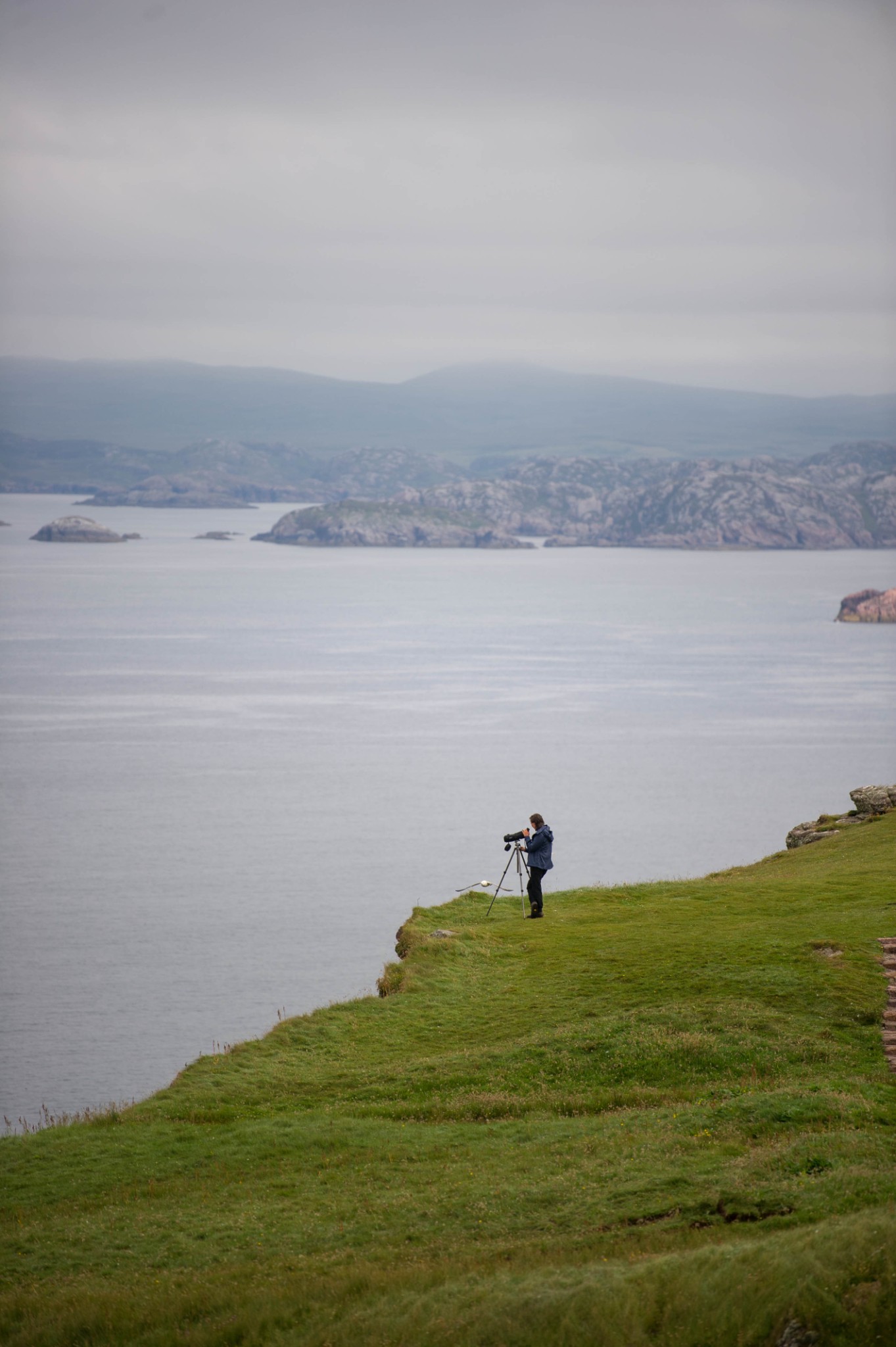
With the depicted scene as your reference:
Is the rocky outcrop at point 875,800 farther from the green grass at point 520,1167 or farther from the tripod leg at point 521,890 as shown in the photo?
the tripod leg at point 521,890

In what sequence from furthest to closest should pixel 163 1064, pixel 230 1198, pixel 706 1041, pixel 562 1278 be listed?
pixel 163 1064 → pixel 706 1041 → pixel 230 1198 → pixel 562 1278

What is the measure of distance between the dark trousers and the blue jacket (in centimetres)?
17

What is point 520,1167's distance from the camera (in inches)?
734

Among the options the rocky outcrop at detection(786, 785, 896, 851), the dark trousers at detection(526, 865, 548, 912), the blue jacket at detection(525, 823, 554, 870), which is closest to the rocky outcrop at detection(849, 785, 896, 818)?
the rocky outcrop at detection(786, 785, 896, 851)

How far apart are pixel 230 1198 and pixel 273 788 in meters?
90.9

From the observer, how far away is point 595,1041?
2409 centimetres

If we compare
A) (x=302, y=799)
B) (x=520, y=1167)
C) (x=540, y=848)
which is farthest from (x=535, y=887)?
(x=302, y=799)

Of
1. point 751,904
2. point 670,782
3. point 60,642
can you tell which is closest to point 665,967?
point 751,904

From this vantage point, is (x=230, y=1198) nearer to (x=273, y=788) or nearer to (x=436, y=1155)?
(x=436, y=1155)

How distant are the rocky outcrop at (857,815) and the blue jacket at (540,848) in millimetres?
15127

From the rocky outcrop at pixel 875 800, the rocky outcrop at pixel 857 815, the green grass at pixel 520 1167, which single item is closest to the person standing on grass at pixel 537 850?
the green grass at pixel 520 1167

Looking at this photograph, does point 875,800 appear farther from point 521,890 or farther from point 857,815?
point 521,890

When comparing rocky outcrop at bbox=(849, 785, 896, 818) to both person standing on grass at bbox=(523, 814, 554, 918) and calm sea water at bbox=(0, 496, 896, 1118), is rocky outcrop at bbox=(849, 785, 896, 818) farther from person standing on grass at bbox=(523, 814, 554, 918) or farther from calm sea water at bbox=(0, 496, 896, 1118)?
calm sea water at bbox=(0, 496, 896, 1118)

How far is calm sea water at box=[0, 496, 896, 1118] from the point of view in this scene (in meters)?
60.9
